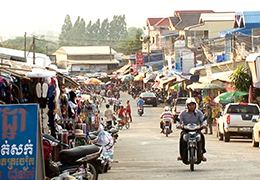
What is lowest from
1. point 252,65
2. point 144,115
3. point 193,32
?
point 144,115

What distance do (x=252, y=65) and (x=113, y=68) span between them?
334 feet

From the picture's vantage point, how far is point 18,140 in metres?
10.3

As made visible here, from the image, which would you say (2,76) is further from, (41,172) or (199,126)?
(199,126)

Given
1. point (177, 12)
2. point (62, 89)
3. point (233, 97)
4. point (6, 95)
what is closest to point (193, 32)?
point (177, 12)

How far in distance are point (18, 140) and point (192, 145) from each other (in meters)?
6.59

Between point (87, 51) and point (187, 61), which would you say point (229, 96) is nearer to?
point (187, 61)

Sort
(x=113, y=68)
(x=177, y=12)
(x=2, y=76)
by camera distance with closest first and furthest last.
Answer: (x=2, y=76) < (x=177, y=12) < (x=113, y=68)

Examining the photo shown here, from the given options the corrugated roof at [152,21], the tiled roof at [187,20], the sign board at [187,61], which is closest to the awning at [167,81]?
the sign board at [187,61]

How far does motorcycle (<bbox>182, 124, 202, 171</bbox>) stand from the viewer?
16062 millimetres

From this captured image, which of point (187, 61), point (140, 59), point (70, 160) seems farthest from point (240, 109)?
point (140, 59)

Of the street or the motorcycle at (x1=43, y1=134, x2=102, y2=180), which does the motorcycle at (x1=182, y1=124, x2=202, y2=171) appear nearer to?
the street

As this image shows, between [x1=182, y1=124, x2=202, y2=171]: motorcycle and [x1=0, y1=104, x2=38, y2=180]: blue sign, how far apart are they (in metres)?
6.45

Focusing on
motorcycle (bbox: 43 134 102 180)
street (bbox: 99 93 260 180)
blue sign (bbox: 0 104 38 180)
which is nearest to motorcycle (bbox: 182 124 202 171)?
street (bbox: 99 93 260 180)

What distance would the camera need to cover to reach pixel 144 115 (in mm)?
56219
